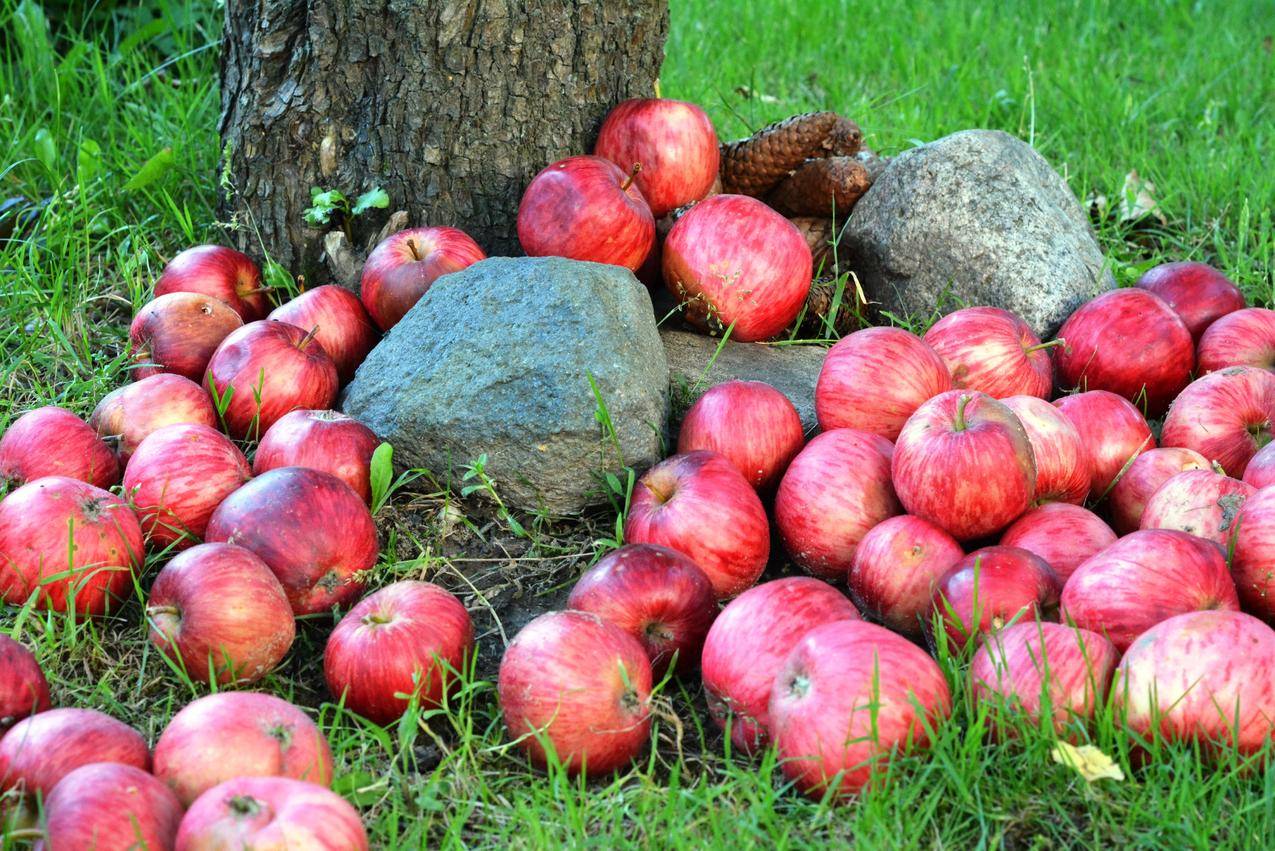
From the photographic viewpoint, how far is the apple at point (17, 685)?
226 centimetres

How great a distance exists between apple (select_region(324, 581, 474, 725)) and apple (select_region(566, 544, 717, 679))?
0.27 metres

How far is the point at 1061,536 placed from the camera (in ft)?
9.12

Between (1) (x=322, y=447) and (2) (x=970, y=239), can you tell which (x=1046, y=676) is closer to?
(1) (x=322, y=447)

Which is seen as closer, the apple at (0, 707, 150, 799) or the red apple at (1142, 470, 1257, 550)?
the apple at (0, 707, 150, 799)

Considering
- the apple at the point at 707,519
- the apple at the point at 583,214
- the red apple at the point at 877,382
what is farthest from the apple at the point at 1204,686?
the apple at the point at 583,214

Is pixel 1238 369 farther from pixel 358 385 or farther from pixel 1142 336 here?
pixel 358 385

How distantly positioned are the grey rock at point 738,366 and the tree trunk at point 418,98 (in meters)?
0.68

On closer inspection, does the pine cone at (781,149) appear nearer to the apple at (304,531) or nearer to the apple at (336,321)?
the apple at (336,321)

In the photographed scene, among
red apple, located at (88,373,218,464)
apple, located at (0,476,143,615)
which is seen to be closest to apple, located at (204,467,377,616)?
apple, located at (0,476,143,615)

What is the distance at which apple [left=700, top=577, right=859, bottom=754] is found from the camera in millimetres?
2389

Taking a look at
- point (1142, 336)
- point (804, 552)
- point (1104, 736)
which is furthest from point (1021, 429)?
point (1142, 336)

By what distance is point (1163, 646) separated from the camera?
2.26 meters

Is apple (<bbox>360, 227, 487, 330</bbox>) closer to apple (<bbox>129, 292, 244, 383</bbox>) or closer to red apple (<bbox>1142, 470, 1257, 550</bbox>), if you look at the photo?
apple (<bbox>129, 292, 244, 383</bbox>)

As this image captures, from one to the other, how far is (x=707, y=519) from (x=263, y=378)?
128 cm
